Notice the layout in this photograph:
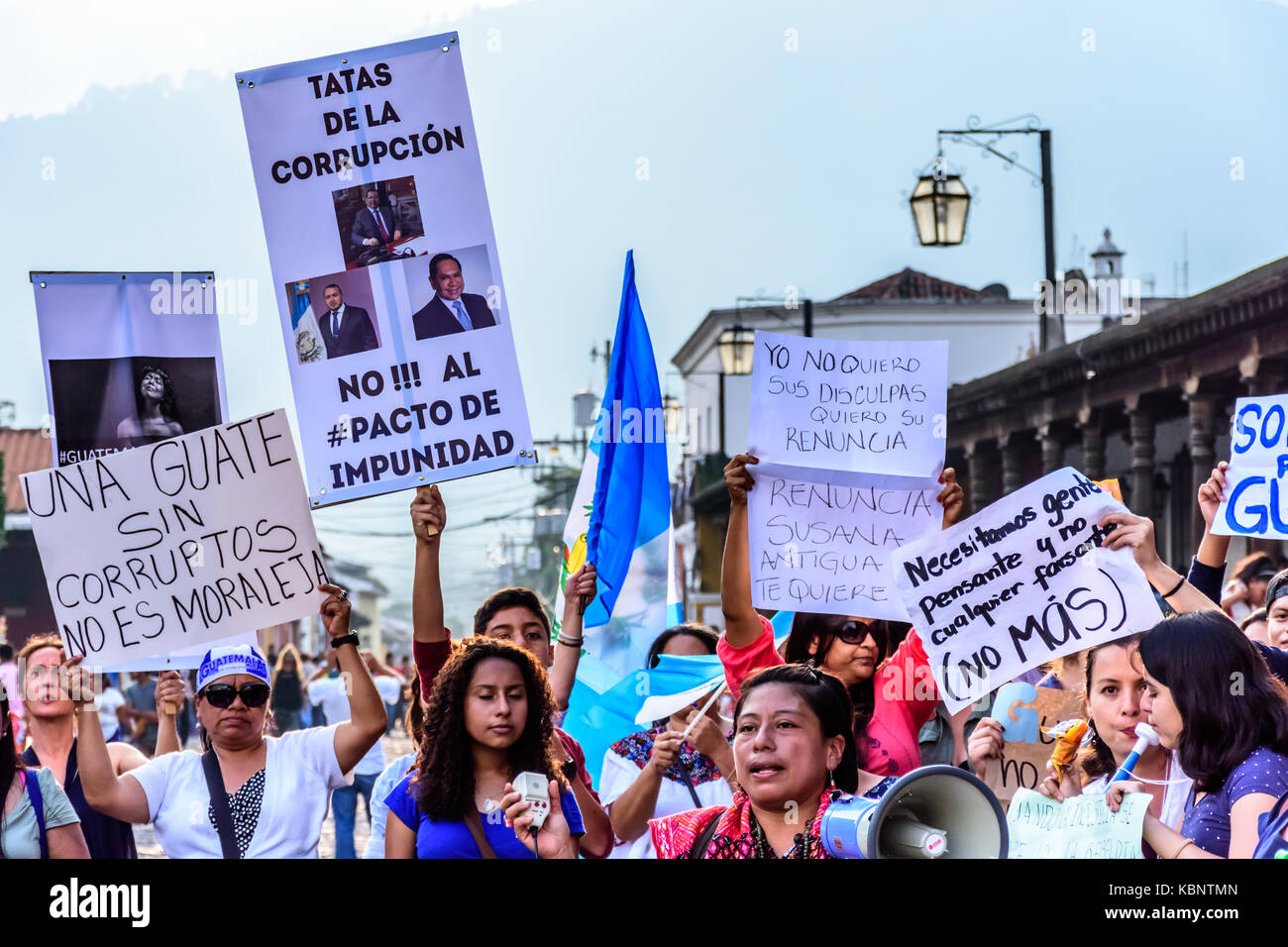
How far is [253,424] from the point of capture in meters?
4.80

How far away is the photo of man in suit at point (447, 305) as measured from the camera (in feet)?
16.5

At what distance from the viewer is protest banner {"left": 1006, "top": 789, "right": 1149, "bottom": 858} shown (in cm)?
370

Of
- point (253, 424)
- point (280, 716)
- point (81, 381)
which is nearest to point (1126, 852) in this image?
point (253, 424)

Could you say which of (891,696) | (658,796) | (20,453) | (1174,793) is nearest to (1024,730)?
(891,696)

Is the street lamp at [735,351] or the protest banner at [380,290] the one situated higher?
the protest banner at [380,290]

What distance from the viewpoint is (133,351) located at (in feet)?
17.6

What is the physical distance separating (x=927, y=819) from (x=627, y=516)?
123 inches

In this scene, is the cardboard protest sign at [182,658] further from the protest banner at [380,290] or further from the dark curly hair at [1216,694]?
the dark curly hair at [1216,694]

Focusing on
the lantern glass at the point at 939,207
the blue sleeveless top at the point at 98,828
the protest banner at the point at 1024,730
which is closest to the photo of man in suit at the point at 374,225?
the blue sleeveless top at the point at 98,828

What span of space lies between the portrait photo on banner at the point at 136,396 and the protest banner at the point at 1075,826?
2.81 m

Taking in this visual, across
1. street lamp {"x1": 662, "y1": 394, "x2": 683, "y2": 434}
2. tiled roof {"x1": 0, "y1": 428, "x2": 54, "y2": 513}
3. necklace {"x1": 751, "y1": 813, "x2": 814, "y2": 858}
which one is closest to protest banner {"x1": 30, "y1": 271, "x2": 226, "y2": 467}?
necklace {"x1": 751, "y1": 813, "x2": 814, "y2": 858}

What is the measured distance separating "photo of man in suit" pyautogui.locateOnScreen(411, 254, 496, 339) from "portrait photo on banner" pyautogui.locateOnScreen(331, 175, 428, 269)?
79 mm
